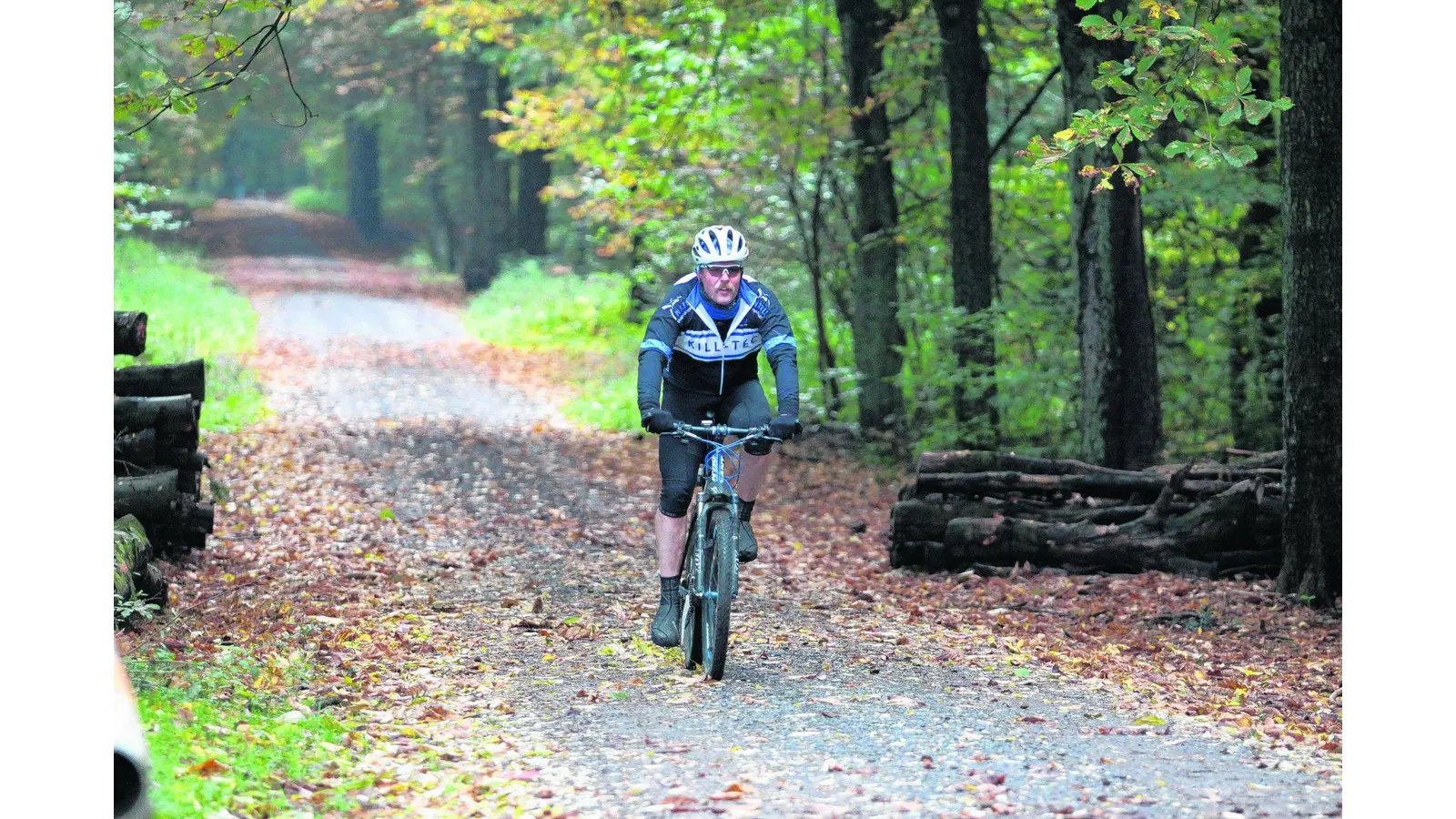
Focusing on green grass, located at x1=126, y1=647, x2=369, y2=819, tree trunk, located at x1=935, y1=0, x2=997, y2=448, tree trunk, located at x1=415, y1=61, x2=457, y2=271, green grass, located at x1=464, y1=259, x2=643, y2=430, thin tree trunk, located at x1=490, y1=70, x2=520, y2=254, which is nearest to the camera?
green grass, located at x1=126, y1=647, x2=369, y2=819

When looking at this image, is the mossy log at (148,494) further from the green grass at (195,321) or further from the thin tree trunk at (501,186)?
the thin tree trunk at (501,186)

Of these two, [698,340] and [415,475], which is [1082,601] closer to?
[698,340]

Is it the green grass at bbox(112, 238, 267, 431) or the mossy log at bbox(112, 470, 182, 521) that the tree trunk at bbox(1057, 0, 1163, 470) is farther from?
the green grass at bbox(112, 238, 267, 431)

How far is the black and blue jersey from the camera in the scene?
717 cm

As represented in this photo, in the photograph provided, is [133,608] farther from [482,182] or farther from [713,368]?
[482,182]

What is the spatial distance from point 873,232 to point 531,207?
20376mm

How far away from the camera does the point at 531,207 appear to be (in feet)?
117

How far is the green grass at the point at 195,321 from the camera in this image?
18573 millimetres

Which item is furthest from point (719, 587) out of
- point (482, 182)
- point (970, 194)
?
point (482, 182)

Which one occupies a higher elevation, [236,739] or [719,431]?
[719,431]

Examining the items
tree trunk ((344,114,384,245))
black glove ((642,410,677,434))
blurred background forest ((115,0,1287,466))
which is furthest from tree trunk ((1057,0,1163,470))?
tree trunk ((344,114,384,245))

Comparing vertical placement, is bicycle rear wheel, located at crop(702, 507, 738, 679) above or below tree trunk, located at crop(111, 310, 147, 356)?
below

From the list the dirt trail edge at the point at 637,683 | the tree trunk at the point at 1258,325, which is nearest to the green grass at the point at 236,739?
the dirt trail edge at the point at 637,683

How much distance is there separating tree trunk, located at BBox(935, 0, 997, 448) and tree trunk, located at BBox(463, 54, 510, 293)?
822 inches
